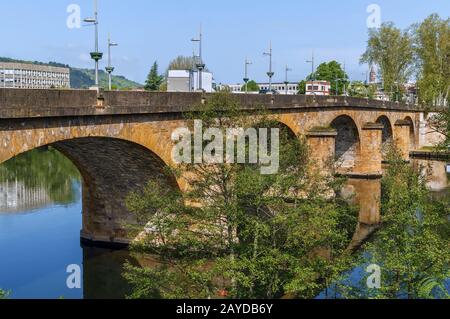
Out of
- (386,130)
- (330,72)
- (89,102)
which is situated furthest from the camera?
(330,72)

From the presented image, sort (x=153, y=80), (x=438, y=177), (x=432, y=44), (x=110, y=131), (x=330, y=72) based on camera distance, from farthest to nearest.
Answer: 1. (x=330, y=72)
2. (x=153, y=80)
3. (x=432, y=44)
4. (x=438, y=177)
5. (x=110, y=131)

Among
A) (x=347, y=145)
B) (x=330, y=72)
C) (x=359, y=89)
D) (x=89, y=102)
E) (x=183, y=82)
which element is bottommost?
(x=347, y=145)

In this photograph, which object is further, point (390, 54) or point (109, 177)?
point (390, 54)

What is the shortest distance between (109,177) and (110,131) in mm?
6733

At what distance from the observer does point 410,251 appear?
13.0m

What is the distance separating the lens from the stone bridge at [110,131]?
15203 mm

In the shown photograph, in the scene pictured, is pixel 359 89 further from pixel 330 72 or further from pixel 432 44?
pixel 432 44

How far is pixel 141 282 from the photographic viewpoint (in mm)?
14227

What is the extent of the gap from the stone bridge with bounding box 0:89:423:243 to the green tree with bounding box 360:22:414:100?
3891 centimetres

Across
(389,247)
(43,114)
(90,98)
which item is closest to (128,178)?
(90,98)

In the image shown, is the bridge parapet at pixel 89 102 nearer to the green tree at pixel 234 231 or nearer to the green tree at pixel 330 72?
the green tree at pixel 234 231

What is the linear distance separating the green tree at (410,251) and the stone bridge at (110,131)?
4964 mm

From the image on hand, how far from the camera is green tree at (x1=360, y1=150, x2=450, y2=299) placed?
40.8 feet

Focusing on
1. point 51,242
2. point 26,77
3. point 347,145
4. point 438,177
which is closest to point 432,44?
point 438,177
